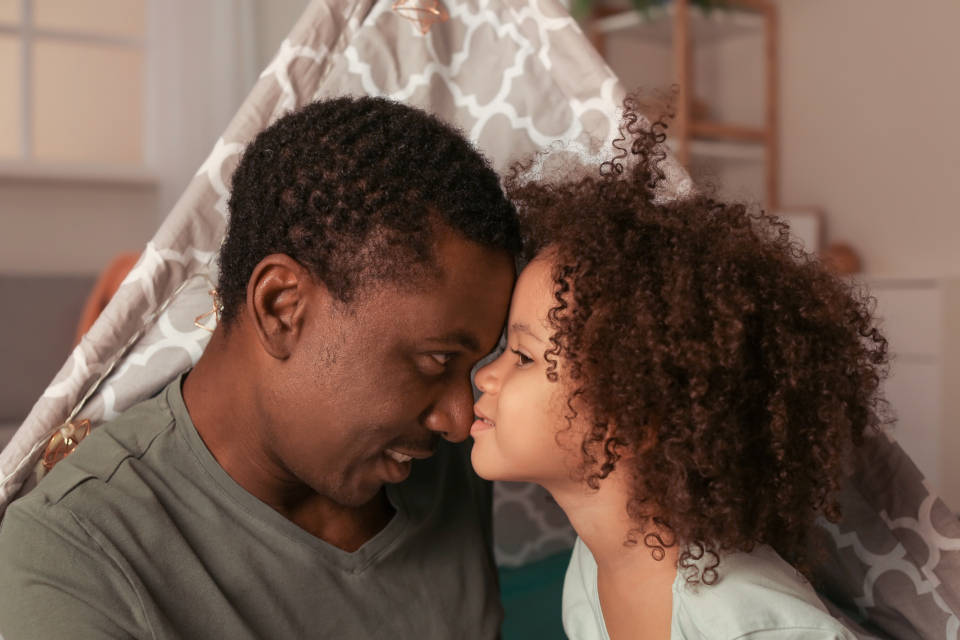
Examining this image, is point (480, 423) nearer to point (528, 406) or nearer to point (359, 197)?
point (528, 406)

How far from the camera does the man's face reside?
90 centimetres

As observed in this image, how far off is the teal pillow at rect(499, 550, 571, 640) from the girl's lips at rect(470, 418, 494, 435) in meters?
0.32

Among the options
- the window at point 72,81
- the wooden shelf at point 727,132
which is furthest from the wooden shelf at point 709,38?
the window at point 72,81

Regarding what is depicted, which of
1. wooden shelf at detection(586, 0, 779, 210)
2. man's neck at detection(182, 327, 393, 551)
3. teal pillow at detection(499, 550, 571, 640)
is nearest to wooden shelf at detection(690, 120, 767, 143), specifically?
wooden shelf at detection(586, 0, 779, 210)

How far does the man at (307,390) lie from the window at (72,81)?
2401mm

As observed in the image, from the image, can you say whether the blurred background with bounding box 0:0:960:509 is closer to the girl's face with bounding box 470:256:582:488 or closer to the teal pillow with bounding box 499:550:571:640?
the teal pillow with bounding box 499:550:571:640

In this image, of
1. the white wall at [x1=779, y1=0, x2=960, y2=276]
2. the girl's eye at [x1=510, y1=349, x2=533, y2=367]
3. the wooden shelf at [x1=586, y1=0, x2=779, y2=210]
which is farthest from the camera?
the wooden shelf at [x1=586, y1=0, x2=779, y2=210]

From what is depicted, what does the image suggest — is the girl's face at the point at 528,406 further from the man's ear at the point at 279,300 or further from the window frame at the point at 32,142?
the window frame at the point at 32,142

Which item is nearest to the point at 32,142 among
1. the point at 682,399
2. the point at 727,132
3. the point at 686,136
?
the point at 686,136

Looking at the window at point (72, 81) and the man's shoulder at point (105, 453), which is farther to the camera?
the window at point (72, 81)

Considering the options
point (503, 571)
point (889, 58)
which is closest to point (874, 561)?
point (503, 571)

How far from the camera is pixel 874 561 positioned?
1.10 metres

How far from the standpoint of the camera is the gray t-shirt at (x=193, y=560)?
80 centimetres

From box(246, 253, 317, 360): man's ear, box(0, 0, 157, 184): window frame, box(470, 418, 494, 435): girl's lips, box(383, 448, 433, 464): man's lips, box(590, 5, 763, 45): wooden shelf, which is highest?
box(590, 5, 763, 45): wooden shelf
